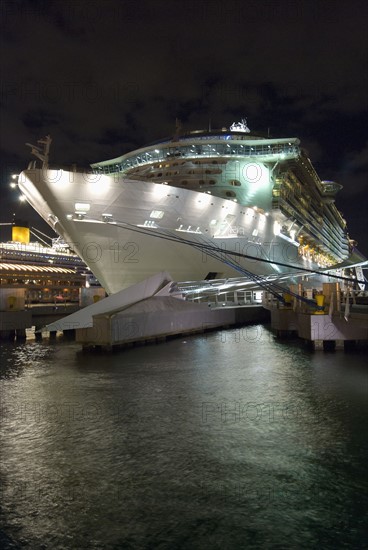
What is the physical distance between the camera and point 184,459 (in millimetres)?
7246

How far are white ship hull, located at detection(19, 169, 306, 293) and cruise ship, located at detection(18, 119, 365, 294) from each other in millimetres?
48

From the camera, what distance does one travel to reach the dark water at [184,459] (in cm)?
516

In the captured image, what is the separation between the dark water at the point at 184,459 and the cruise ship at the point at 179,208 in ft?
12.1

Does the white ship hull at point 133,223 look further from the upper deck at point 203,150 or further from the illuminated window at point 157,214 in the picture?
the upper deck at point 203,150

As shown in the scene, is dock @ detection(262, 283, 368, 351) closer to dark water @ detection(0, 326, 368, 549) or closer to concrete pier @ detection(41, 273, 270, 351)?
dark water @ detection(0, 326, 368, 549)

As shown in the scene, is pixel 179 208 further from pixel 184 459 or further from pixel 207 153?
pixel 184 459

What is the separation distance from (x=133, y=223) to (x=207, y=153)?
12325 millimetres

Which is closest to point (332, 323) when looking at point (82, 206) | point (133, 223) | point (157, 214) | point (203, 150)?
point (157, 214)

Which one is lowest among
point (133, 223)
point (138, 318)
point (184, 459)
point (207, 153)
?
point (184, 459)

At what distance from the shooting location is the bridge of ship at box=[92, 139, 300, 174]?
103 feet

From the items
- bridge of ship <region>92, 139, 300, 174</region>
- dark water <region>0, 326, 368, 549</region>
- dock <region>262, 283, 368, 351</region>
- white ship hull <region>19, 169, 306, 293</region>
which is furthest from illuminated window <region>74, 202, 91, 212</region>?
bridge of ship <region>92, 139, 300, 174</region>

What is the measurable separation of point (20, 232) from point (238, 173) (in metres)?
50.2

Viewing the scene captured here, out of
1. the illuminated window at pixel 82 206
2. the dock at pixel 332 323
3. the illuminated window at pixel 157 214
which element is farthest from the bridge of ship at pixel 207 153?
the dock at pixel 332 323

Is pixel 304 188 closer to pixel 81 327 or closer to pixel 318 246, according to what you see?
pixel 318 246
